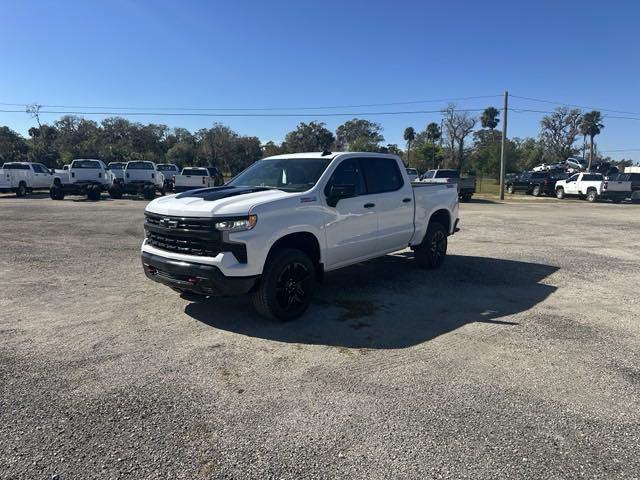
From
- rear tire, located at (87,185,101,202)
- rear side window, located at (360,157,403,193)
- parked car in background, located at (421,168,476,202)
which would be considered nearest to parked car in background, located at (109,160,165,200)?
rear tire, located at (87,185,101,202)

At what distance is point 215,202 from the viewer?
5027 millimetres

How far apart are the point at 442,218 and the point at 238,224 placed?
4.72 m

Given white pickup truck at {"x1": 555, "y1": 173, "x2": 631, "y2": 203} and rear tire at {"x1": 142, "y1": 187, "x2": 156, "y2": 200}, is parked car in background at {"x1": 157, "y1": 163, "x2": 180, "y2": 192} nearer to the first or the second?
rear tire at {"x1": 142, "y1": 187, "x2": 156, "y2": 200}

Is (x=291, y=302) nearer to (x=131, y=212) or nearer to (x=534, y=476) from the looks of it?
(x=534, y=476)

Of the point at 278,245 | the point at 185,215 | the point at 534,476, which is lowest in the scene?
the point at 534,476

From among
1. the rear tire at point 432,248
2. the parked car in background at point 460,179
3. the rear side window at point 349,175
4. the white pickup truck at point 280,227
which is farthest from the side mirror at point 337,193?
the parked car in background at point 460,179

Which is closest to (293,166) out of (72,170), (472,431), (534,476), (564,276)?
(472,431)

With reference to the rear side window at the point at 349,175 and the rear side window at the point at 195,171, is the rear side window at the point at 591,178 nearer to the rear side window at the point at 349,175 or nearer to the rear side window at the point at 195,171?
the rear side window at the point at 195,171

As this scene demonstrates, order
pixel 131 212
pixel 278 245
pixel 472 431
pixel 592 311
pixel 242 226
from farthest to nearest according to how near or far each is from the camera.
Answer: pixel 131 212
pixel 592 311
pixel 278 245
pixel 242 226
pixel 472 431

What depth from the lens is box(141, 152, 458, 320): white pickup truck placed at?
480 cm

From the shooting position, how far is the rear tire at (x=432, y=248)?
7961 millimetres

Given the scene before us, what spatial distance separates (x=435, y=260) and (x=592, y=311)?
273 centimetres

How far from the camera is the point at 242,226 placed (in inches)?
189

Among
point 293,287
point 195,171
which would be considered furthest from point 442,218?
point 195,171
